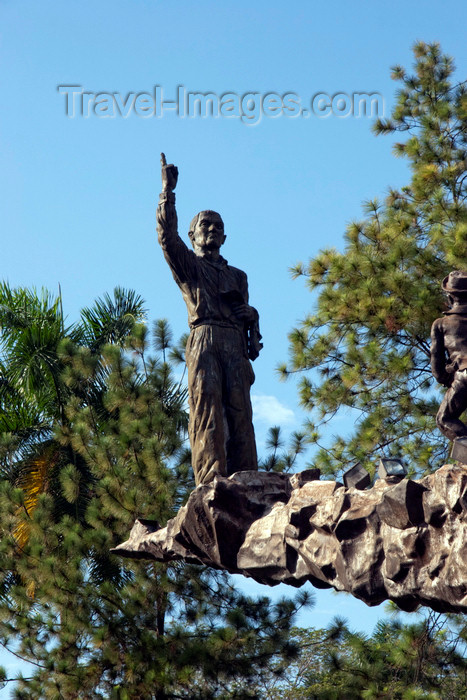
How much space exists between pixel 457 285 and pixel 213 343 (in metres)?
1.87

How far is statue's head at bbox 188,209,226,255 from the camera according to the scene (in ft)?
26.7

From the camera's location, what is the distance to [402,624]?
10031 millimetres

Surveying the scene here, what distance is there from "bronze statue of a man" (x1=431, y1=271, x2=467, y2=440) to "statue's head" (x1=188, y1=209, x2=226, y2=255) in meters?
1.97

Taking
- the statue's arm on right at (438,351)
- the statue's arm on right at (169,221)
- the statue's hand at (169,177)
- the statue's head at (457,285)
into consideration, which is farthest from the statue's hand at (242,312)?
the statue's head at (457,285)

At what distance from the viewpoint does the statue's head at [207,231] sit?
26.7ft

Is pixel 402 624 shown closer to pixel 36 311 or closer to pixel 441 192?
pixel 441 192

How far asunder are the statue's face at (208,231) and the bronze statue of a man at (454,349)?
1.97m

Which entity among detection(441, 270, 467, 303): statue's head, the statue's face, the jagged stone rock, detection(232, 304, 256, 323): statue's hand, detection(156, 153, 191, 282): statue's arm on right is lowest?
the jagged stone rock

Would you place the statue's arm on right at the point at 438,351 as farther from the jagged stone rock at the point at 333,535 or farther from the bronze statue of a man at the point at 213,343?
the bronze statue of a man at the point at 213,343

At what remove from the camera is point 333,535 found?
6320mm

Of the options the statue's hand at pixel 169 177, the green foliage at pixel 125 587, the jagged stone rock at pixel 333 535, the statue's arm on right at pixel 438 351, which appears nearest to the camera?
the jagged stone rock at pixel 333 535

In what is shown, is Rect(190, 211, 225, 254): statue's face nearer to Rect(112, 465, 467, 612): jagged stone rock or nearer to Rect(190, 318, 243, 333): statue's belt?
Rect(190, 318, 243, 333): statue's belt

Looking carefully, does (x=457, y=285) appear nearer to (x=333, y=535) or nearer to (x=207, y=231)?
(x=333, y=535)

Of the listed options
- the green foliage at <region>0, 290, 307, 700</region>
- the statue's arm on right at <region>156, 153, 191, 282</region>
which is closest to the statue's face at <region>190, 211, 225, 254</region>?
the statue's arm on right at <region>156, 153, 191, 282</region>
